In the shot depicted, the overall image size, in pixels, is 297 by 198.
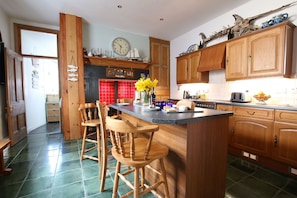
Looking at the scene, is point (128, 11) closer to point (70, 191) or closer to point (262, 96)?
point (262, 96)

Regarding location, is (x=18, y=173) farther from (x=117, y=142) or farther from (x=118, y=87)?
(x=118, y=87)

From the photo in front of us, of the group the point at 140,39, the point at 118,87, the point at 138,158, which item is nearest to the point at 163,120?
the point at 138,158

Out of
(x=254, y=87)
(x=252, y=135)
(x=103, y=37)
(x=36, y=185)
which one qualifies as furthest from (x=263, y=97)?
(x=103, y=37)

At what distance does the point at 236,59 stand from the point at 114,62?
3.06 metres

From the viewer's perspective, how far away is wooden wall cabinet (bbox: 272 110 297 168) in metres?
1.90

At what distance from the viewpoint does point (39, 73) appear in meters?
5.06

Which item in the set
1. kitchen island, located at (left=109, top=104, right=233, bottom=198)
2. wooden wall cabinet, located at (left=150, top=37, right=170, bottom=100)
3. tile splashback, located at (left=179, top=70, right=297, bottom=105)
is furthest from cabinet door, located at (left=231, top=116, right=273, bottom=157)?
wooden wall cabinet, located at (left=150, top=37, right=170, bottom=100)

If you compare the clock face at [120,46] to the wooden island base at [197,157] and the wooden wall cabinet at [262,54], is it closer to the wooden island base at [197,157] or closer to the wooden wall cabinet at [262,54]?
the wooden wall cabinet at [262,54]

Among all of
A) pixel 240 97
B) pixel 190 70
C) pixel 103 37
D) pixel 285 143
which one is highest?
pixel 103 37

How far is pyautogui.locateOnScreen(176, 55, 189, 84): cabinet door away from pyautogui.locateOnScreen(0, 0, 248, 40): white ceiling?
0.94 metres

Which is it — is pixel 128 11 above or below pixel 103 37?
above

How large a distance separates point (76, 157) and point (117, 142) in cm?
180

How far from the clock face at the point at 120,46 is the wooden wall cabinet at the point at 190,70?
5.56ft

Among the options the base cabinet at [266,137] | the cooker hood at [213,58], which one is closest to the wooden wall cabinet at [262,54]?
the cooker hood at [213,58]
